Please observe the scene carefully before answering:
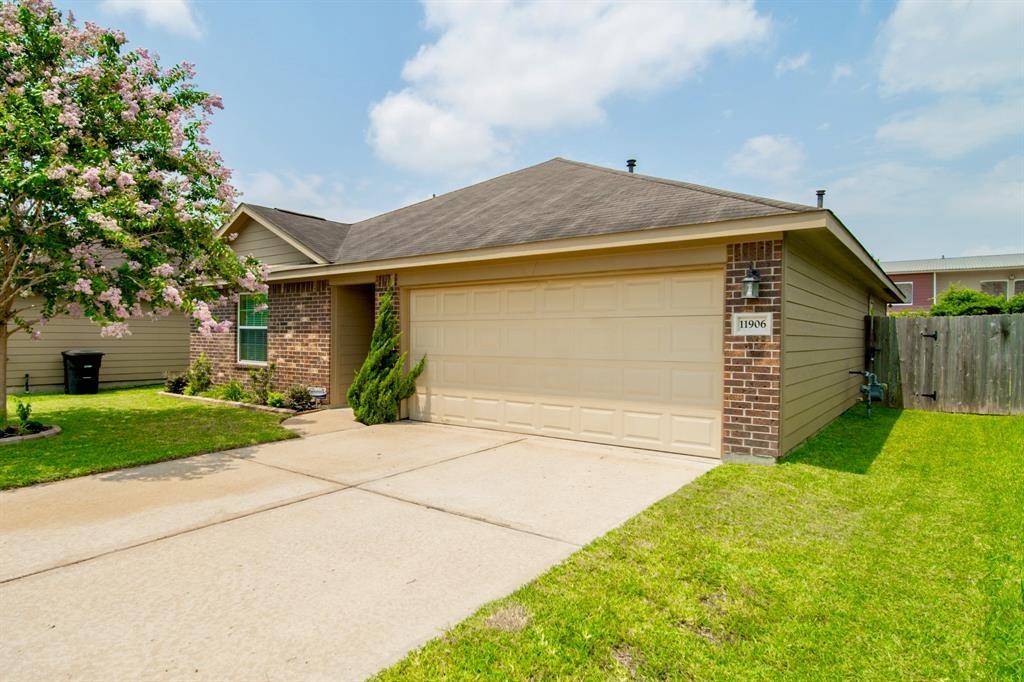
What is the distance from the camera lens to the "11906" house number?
5949 millimetres

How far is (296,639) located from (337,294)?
8.76m

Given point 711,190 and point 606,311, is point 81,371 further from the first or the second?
point 711,190

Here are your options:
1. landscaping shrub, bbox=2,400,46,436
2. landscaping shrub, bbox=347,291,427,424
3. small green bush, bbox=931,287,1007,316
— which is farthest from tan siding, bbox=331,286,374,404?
small green bush, bbox=931,287,1007,316

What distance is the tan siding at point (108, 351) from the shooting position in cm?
1273

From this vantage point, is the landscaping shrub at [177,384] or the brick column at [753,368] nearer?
the brick column at [753,368]

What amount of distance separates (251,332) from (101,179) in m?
5.94

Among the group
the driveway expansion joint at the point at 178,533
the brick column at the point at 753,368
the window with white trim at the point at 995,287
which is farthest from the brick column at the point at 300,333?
the window with white trim at the point at 995,287

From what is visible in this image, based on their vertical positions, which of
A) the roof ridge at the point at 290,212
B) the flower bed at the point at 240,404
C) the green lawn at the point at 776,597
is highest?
the roof ridge at the point at 290,212

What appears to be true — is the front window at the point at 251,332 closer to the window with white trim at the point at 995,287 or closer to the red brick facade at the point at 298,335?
the red brick facade at the point at 298,335

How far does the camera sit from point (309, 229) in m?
12.3

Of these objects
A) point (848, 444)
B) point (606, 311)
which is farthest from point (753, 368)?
point (848, 444)

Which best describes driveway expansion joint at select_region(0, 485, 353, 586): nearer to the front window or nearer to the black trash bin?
the front window

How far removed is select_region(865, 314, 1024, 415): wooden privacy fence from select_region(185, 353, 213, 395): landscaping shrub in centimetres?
1553

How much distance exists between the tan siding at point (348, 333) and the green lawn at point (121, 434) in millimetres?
1618
